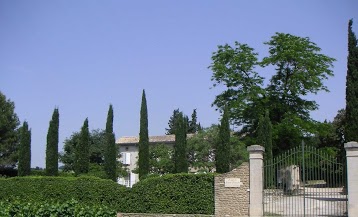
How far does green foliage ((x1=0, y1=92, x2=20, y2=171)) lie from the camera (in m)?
43.9

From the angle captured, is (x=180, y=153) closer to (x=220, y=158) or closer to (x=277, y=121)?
(x=220, y=158)

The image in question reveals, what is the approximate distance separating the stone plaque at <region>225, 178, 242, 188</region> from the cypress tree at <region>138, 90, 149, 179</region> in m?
14.4

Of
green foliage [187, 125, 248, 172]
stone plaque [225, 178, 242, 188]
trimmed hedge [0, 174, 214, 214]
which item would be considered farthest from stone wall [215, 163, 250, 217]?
green foliage [187, 125, 248, 172]

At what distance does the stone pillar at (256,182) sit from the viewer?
17188mm

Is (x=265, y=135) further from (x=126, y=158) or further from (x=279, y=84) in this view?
(x=126, y=158)

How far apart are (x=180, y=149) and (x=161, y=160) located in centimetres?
655

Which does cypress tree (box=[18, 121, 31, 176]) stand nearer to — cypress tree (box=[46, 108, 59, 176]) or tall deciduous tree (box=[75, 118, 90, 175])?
cypress tree (box=[46, 108, 59, 176])

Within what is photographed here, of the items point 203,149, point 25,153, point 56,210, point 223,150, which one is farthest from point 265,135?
point 56,210

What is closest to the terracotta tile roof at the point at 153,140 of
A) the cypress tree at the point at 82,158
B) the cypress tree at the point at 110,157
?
the cypress tree at the point at 110,157

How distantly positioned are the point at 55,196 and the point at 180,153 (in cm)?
1112

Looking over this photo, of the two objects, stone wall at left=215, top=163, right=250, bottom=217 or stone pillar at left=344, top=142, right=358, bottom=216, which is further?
stone wall at left=215, top=163, right=250, bottom=217

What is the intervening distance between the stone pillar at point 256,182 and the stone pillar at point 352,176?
10.5ft

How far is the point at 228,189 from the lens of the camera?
1784cm

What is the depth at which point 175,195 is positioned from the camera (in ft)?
60.9
